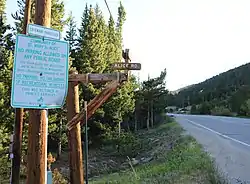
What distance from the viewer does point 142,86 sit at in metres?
47.8

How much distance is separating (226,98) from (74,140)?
5887 centimetres

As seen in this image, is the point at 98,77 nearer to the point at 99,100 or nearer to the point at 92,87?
the point at 99,100

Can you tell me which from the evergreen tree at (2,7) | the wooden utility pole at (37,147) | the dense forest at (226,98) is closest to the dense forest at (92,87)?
the evergreen tree at (2,7)

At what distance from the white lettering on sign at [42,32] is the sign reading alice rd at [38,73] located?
0.26ft

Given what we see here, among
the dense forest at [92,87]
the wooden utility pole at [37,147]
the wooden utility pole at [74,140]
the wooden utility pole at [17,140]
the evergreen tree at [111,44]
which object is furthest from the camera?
the evergreen tree at [111,44]

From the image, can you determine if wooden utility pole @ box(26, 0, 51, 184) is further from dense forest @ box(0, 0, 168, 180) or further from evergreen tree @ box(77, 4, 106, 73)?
evergreen tree @ box(77, 4, 106, 73)

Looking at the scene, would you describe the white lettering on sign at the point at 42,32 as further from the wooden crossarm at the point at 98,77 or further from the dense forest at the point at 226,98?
the dense forest at the point at 226,98

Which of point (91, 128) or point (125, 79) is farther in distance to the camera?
point (91, 128)

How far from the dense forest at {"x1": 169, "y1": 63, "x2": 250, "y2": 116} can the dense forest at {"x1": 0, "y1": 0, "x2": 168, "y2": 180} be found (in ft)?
35.8

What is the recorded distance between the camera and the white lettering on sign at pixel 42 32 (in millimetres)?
3506

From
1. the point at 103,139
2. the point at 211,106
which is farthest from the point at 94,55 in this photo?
the point at 211,106

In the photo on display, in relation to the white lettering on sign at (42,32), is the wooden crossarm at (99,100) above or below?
below

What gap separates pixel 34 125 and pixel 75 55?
31.4 metres

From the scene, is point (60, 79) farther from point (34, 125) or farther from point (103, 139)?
point (103, 139)
